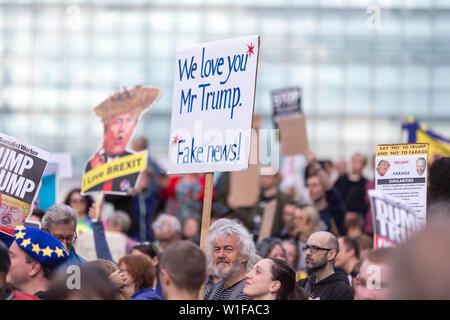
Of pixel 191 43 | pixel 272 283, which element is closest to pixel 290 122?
pixel 272 283

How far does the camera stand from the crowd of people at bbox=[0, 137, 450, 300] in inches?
146

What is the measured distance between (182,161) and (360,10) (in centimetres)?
3156

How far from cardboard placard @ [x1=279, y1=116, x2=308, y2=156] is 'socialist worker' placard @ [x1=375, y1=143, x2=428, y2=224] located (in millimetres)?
3332

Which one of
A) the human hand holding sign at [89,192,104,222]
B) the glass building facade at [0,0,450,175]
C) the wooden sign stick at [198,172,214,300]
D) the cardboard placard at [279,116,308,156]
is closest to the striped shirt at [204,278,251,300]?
the wooden sign stick at [198,172,214,300]

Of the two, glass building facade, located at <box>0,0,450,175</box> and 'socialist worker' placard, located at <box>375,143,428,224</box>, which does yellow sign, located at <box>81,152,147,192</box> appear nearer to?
'socialist worker' placard, located at <box>375,143,428,224</box>

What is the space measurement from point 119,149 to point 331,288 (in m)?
2.42

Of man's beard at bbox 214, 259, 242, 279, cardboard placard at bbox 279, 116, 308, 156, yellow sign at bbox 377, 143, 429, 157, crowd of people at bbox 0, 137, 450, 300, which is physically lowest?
man's beard at bbox 214, 259, 242, 279

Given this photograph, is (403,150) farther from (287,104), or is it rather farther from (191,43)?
(191,43)

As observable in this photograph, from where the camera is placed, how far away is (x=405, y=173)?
5.70 m

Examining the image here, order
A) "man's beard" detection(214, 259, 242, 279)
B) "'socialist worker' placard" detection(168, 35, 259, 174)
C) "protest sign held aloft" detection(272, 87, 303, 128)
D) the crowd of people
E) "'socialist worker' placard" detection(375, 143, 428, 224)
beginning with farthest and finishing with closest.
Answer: "protest sign held aloft" detection(272, 87, 303, 128)
"man's beard" detection(214, 259, 242, 279)
"'socialist worker' placard" detection(168, 35, 259, 174)
"'socialist worker' placard" detection(375, 143, 428, 224)
the crowd of people

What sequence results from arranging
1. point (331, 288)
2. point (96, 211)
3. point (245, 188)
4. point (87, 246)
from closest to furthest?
point (331, 288)
point (87, 246)
point (96, 211)
point (245, 188)

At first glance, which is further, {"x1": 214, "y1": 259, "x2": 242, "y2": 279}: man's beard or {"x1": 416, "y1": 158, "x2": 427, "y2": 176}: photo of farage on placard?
{"x1": 214, "y1": 259, "x2": 242, "y2": 279}: man's beard

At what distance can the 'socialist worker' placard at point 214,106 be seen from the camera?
5.84 meters
